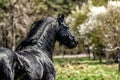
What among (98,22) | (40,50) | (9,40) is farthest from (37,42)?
(9,40)

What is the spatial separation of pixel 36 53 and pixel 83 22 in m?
27.3

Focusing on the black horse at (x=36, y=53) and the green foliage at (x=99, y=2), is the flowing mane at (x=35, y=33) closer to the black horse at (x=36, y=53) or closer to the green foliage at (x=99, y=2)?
the black horse at (x=36, y=53)

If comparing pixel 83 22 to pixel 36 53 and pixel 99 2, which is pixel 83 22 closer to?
pixel 99 2

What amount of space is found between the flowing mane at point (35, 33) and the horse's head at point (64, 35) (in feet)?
0.95

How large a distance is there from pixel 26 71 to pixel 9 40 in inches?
1586

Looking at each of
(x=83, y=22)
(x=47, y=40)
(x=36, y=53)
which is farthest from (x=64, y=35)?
(x=83, y=22)

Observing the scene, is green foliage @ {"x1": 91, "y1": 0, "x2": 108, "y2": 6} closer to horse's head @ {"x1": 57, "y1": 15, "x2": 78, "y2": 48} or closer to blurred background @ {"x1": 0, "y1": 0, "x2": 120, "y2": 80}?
blurred background @ {"x1": 0, "y1": 0, "x2": 120, "y2": 80}

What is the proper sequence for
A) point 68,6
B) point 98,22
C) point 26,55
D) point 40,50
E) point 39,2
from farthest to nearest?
point 68,6 < point 39,2 < point 98,22 < point 40,50 < point 26,55

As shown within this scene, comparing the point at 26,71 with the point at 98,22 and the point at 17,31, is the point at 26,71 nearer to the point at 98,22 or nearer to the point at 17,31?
the point at 98,22

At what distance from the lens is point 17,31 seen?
46312 mm

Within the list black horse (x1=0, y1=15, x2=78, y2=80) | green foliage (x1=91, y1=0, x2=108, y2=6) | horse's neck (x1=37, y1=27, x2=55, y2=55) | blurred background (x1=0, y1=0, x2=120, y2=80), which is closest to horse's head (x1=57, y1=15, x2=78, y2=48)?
black horse (x1=0, y1=15, x2=78, y2=80)

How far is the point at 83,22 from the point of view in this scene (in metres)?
35.2

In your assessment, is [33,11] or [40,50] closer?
[40,50]

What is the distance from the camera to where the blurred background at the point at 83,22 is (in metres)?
27.5
